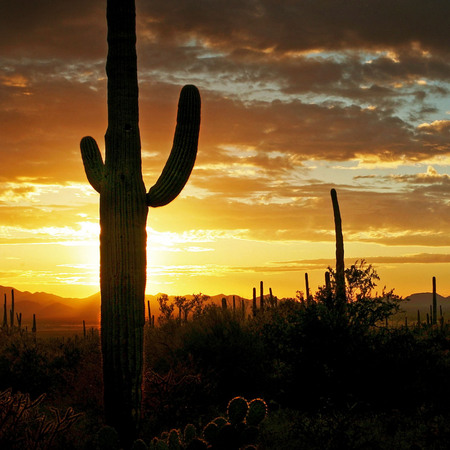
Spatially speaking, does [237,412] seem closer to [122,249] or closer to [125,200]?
[122,249]

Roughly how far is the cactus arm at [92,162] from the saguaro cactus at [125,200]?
2cm

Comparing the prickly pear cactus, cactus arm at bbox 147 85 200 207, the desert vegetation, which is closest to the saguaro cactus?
cactus arm at bbox 147 85 200 207

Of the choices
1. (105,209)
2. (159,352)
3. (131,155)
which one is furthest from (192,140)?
(159,352)

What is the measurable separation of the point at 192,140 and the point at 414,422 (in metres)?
6.16

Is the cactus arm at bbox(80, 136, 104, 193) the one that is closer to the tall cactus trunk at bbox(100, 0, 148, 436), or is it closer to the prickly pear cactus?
the tall cactus trunk at bbox(100, 0, 148, 436)

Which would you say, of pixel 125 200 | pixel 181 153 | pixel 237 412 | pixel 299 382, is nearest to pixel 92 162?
pixel 125 200

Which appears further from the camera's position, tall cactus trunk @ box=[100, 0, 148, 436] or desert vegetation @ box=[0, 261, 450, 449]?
desert vegetation @ box=[0, 261, 450, 449]

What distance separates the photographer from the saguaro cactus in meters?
9.08

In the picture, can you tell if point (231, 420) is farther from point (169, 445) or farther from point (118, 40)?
point (118, 40)

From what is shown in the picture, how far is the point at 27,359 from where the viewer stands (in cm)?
1655

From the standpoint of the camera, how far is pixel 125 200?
9438mm

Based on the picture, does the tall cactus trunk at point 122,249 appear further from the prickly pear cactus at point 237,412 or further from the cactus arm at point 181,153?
the prickly pear cactus at point 237,412

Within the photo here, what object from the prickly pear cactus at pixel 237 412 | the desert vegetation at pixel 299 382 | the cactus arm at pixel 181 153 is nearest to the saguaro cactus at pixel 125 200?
the cactus arm at pixel 181 153

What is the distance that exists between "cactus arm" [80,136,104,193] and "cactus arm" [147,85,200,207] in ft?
3.07
